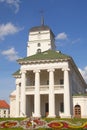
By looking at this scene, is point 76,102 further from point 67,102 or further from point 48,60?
point 48,60

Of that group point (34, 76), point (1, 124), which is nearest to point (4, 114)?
point (34, 76)

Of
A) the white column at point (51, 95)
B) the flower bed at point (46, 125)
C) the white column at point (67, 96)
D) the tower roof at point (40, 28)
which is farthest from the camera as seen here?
the tower roof at point (40, 28)

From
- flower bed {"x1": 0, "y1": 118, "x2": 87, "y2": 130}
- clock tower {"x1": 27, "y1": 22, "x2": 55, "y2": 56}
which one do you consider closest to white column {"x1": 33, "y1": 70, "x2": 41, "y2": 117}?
flower bed {"x1": 0, "y1": 118, "x2": 87, "y2": 130}

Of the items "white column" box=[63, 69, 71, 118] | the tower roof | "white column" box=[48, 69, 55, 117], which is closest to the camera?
"white column" box=[63, 69, 71, 118]

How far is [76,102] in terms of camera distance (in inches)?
2251

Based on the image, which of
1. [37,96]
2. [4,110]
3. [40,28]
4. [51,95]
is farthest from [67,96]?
[4,110]

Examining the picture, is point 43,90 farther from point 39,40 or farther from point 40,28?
point 40,28

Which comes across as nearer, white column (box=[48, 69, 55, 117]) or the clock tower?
white column (box=[48, 69, 55, 117])

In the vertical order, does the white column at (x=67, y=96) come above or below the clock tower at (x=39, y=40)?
below

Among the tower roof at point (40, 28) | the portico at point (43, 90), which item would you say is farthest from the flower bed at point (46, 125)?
the tower roof at point (40, 28)

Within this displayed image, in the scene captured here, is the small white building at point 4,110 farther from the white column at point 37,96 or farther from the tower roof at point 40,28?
the white column at point 37,96

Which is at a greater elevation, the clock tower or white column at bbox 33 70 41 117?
the clock tower

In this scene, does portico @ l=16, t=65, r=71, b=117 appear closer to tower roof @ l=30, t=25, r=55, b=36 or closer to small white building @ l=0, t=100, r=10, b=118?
tower roof @ l=30, t=25, r=55, b=36

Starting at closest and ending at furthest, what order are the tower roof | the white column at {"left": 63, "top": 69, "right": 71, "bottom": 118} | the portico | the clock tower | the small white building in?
the white column at {"left": 63, "top": 69, "right": 71, "bottom": 118} → the portico → the clock tower → the tower roof → the small white building
